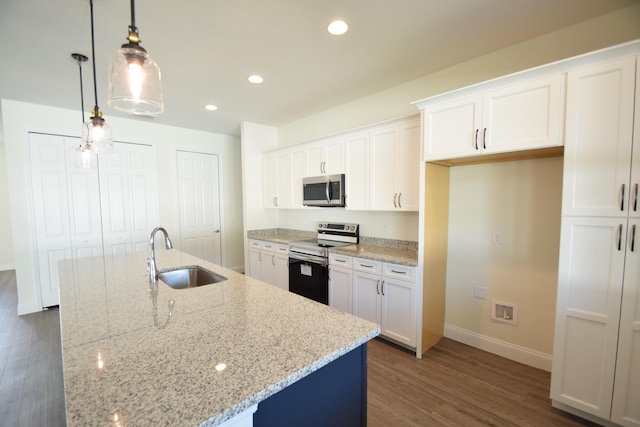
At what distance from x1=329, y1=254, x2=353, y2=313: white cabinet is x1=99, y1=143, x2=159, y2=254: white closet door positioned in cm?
312

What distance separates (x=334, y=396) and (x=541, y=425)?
164cm

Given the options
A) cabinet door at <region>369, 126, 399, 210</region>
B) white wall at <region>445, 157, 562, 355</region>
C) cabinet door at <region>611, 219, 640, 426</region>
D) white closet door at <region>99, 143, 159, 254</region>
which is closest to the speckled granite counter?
cabinet door at <region>369, 126, 399, 210</region>

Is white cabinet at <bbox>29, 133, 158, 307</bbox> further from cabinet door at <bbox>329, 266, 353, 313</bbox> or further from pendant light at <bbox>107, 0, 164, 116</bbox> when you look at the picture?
pendant light at <bbox>107, 0, 164, 116</bbox>

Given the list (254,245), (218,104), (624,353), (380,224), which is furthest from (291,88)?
(624,353)

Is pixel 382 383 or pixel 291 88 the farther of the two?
pixel 291 88

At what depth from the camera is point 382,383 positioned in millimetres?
2244

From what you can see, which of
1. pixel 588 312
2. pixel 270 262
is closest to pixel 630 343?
pixel 588 312

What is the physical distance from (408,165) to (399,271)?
40.9 inches

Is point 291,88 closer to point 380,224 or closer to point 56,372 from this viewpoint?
point 380,224

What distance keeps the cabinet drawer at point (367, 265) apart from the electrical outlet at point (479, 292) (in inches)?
36.6

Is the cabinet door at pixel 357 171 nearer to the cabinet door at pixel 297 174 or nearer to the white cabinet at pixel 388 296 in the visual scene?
the white cabinet at pixel 388 296

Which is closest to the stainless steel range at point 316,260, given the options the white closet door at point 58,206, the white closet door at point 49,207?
the white closet door at point 58,206

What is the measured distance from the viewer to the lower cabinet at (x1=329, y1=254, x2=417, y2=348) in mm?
2590

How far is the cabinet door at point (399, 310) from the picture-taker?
2572 mm
